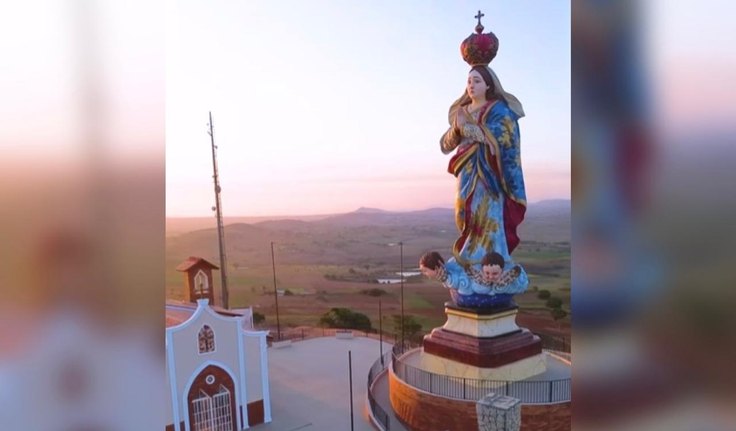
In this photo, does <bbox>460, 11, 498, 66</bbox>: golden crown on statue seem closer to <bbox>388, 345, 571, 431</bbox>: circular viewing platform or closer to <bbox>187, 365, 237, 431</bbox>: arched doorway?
<bbox>388, 345, 571, 431</bbox>: circular viewing platform

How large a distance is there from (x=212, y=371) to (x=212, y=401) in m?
0.31

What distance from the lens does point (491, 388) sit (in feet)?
15.1

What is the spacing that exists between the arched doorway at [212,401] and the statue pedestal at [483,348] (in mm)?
2079

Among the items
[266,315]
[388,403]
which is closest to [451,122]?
[388,403]

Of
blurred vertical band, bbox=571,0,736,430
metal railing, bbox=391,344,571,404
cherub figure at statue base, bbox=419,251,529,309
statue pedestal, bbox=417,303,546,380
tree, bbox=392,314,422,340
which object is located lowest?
tree, bbox=392,314,422,340

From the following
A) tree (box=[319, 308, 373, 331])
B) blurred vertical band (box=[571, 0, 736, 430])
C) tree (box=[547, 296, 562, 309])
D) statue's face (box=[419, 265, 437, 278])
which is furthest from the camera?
tree (box=[319, 308, 373, 331])

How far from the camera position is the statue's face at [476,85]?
5180 mm

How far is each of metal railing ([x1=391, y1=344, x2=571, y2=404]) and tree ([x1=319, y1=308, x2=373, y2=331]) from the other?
5.26 meters

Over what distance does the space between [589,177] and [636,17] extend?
0.19 metres

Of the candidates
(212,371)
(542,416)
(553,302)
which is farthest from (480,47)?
(553,302)

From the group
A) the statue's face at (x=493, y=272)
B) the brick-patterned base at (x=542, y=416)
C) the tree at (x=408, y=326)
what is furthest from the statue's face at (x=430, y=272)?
the tree at (x=408, y=326)

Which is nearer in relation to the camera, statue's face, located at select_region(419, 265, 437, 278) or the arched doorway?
the arched doorway

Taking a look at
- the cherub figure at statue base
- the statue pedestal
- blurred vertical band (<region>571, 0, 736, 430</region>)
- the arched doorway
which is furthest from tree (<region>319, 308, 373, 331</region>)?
blurred vertical band (<region>571, 0, 736, 430</region>)

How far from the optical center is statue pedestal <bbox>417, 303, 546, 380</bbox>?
480 centimetres
